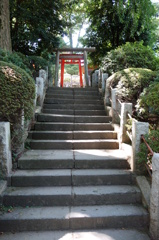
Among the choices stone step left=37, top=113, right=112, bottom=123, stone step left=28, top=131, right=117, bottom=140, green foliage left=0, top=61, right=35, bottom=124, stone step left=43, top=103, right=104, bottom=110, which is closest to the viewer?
green foliage left=0, top=61, right=35, bottom=124

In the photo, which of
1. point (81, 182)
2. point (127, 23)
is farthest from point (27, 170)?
point (127, 23)

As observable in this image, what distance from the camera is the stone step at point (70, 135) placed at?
5.11 metres

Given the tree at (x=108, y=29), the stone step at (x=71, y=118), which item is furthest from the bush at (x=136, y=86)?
the tree at (x=108, y=29)

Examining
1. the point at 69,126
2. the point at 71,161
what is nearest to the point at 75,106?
the point at 69,126

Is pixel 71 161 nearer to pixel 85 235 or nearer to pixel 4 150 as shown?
pixel 4 150

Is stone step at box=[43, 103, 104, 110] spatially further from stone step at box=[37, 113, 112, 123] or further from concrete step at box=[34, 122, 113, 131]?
concrete step at box=[34, 122, 113, 131]

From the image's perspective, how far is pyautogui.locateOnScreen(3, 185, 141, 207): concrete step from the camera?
11.0 feet

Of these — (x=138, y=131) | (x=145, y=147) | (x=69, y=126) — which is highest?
(x=138, y=131)

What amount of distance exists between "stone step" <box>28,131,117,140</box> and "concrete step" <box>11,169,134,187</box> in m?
1.38

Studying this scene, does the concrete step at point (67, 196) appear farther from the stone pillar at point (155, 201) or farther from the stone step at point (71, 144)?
the stone step at point (71, 144)

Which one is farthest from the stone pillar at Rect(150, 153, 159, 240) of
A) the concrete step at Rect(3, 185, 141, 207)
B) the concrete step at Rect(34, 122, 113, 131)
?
the concrete step at Rect(34, 122, 113, 131)

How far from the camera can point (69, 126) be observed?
5512 mm

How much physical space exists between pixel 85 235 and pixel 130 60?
6.22m

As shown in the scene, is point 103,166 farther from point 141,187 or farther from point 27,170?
point 27,170
